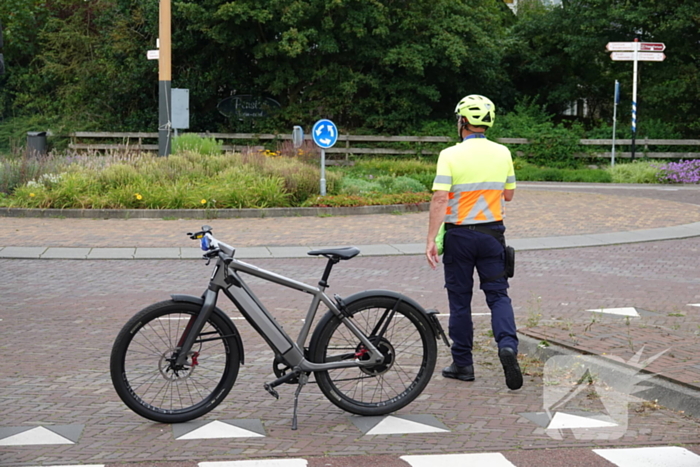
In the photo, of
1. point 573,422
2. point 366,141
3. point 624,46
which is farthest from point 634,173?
point 573,422

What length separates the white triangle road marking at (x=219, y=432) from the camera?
16.9 ft

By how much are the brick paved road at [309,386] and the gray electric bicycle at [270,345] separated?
0.16 metres

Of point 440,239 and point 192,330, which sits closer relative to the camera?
point 192,330

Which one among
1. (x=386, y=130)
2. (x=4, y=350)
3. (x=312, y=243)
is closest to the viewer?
(x=4, y=350)

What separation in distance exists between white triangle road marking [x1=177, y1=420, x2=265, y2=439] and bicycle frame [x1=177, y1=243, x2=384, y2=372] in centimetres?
39

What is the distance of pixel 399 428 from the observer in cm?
532

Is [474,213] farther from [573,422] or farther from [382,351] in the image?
[573,422]

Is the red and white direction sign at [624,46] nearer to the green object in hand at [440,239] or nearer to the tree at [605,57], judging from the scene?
the tree at [605,57]

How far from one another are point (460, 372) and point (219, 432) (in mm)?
1790

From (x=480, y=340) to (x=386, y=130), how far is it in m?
28.6

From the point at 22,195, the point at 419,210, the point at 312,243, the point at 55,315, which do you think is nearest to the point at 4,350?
the point at 55,315

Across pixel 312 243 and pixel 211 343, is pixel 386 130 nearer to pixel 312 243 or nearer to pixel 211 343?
pixel 312 243

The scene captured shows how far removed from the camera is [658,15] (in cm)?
3475

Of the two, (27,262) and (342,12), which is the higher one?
(342,12)
